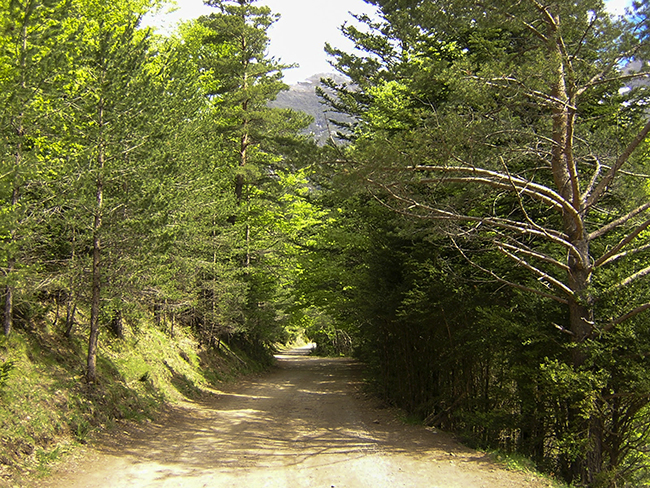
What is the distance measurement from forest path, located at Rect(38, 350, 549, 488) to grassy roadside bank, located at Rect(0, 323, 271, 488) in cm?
47

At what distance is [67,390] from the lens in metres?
9.01

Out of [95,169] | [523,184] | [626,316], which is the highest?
[95,169]

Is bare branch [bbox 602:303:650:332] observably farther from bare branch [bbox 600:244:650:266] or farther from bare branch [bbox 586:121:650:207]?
bare branch [bbox 586:121:650:207]

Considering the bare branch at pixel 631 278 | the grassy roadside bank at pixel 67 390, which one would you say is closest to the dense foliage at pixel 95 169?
the grassy roadside bank at pixel 67 390

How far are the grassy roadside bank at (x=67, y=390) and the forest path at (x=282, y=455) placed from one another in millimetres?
470

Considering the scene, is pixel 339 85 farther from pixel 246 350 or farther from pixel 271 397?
pixel 271 397

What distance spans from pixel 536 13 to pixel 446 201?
340cm

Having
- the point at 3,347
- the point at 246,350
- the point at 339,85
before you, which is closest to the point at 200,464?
the point at 3,347

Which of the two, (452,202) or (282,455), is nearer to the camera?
(282,455)

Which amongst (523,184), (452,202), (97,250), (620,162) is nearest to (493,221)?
(523,184)

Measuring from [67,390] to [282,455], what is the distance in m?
4.52

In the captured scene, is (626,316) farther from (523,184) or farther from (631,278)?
(523,184)

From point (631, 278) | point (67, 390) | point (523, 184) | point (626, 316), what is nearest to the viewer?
point (626, 316)

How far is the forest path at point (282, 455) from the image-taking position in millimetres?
6434
